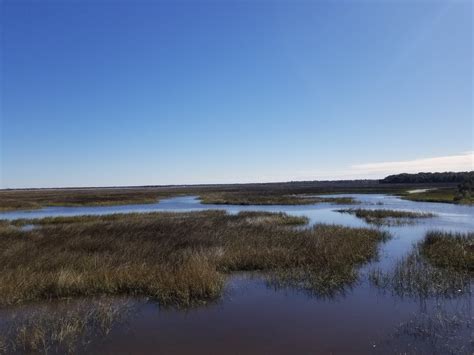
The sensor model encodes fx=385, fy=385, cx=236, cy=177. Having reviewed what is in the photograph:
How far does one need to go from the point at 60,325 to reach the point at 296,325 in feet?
16.5

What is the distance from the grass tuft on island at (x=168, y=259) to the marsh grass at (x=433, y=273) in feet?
4.07

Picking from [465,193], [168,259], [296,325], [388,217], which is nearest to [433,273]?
[296,325]

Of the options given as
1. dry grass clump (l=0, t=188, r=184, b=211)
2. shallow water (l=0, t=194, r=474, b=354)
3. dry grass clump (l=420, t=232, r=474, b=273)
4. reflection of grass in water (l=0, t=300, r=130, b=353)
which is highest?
dry grass clump (l=0, t=188, r=184, b=211)

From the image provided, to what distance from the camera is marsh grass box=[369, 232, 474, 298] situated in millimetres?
10250

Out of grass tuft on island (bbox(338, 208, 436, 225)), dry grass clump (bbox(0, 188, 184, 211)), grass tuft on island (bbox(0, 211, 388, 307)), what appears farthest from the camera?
dry grass clump (bbox(0, 188, 184, 211))

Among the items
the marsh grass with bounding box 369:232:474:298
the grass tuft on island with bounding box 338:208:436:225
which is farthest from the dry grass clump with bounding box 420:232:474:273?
the grass tuft on island with bounding box 338:208:436:225

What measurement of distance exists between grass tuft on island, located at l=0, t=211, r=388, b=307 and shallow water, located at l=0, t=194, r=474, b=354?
78cm

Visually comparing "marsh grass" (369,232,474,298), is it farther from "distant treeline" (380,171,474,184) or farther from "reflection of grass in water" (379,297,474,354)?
"distant treeline" (380,171,474,184)

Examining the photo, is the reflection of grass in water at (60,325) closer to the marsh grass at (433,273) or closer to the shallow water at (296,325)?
the shallow water at (296,325)

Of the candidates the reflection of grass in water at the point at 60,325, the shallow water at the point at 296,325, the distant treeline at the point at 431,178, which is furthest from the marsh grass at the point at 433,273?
the distant treeline at the point at 431,178

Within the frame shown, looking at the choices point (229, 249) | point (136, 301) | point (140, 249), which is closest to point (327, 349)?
point (136, 301)

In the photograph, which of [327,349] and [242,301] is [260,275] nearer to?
[242,301]

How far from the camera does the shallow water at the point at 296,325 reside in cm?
731

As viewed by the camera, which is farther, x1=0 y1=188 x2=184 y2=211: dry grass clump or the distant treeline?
Result: the distant treeline
